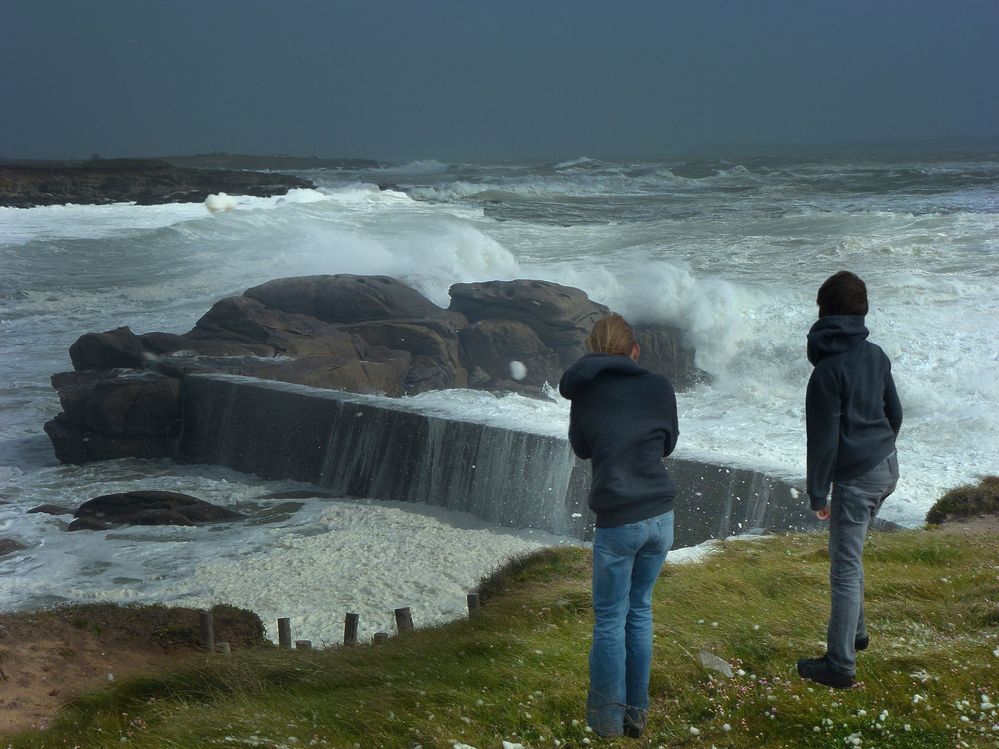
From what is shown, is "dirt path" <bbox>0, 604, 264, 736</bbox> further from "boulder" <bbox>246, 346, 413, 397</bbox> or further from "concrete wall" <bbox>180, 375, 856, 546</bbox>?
"boulder" <bbox>246, 346, 413, 397</bbox>

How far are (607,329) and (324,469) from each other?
10.5 meters

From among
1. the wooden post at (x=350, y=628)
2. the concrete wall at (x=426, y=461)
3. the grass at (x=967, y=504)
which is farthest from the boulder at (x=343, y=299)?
the wooden post at (x=350, y=628)

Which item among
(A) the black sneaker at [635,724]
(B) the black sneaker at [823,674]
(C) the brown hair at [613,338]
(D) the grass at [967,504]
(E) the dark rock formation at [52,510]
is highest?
(C) the brown hair at [613,338]

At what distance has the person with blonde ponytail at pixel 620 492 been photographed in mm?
3451

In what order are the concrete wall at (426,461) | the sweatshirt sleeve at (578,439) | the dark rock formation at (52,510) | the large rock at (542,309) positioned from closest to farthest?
1. the sweatshirt sleeve at (578,439)
2. the concrete wall at (426,461)
3. the dark rock formation at (52,510)
4. the large rock at (542,309)

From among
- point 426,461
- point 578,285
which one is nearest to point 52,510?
point 426,461

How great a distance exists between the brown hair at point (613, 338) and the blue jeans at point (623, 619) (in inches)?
23.3

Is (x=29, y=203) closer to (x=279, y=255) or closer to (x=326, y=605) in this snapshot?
(x=279, y=255)

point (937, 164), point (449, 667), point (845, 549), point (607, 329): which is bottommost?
point (449, 667)

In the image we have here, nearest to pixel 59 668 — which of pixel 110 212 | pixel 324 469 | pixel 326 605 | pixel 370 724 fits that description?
pixel 326 605

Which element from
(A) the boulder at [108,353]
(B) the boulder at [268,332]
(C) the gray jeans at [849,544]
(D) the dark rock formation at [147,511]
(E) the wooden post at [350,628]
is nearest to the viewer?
(C) the gray jeans at [849,544]

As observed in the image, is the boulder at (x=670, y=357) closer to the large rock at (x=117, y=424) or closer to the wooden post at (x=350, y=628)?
the large rock at (x=117, y=424)

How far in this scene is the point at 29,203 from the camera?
148ft

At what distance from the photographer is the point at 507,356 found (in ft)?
62.8
